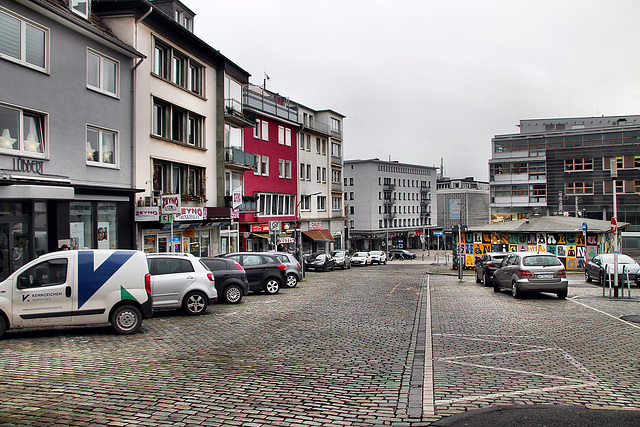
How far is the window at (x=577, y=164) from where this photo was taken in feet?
207

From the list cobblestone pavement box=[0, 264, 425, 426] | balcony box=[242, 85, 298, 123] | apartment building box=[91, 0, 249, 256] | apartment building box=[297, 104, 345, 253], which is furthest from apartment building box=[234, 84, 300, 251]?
cobblestone pavement box=[0, 264, 425, 426]

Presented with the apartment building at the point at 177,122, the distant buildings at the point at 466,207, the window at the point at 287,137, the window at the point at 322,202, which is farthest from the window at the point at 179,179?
the distant buildings at the point at 466,207

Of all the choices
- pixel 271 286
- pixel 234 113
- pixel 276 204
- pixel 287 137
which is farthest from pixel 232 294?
pixel 287 137

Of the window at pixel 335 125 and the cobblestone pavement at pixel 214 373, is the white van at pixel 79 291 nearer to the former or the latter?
the cobblestone pavement at pixel 214 373

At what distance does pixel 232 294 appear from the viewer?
1700cm

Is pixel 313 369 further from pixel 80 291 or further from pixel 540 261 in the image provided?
pixel 540 261

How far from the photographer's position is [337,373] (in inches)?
317

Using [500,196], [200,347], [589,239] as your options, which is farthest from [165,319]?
[500,196]

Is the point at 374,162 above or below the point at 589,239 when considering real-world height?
above

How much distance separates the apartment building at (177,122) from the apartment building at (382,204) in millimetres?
55756

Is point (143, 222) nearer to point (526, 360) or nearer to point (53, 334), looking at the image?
point (53, 334)

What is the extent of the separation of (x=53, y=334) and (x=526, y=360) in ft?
29.5

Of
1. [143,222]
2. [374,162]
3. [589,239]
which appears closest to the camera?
[143,222]

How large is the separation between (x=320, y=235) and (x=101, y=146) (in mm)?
35191
